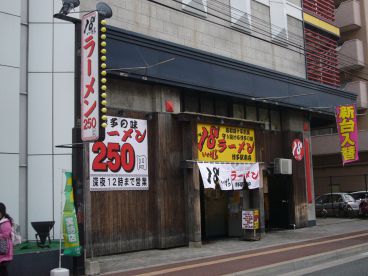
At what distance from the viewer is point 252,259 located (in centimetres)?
1263

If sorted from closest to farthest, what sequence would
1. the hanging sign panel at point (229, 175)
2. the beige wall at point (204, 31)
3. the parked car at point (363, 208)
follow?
the beige wall at point (204, 31)
the hanging sign panel at point (229, 175)
the parked car at point (363, 208)

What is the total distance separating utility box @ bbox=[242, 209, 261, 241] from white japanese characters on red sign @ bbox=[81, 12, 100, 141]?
25.6 feet

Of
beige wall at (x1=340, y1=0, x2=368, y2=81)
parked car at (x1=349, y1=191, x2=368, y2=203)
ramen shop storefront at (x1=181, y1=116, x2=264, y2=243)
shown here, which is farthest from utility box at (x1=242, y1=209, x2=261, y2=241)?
beige wall at (x1=340, y1=0, x2=368, y2=81)

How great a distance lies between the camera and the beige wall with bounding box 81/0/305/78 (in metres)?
15.0

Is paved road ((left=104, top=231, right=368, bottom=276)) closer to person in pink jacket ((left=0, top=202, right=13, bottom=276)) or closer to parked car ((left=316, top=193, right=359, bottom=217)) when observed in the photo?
person in pink jacket ((left=0, top=202, right=13, bottom=276))

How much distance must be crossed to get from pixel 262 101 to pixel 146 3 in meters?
6.01

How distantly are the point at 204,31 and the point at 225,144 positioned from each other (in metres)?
4.21

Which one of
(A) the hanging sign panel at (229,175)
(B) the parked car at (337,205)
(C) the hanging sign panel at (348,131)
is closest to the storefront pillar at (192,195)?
(A) the hanging sign panel at (229,175)

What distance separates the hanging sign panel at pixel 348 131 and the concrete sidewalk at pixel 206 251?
345 centimetres

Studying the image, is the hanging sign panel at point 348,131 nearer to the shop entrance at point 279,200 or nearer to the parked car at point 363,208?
the shop entrance at point 279,200

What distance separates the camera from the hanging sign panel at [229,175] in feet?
50.6

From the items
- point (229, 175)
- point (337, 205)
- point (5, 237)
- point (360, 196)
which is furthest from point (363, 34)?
point (5, 237)

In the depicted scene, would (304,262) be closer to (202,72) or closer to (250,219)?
(250,219)

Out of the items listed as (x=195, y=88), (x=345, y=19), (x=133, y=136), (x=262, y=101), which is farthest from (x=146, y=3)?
(x=345, y=19)
